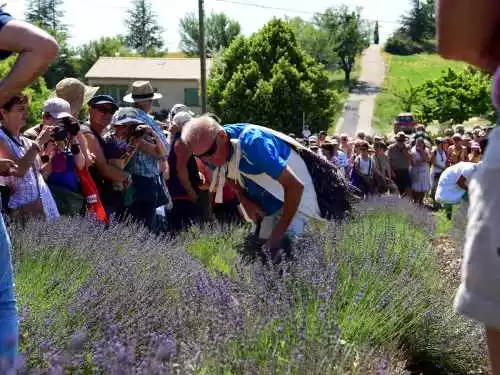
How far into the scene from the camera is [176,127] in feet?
25.6

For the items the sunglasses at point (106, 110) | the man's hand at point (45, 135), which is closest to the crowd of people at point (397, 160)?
the sunglasses at point (106, 110)

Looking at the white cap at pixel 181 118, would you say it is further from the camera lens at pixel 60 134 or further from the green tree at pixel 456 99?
the green tree at pixel 456 99

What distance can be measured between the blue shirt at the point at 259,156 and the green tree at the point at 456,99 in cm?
3428

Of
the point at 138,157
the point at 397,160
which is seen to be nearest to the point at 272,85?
the point at 397,160

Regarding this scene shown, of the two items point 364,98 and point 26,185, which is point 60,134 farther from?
point 364,98

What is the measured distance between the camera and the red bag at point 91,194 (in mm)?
5906

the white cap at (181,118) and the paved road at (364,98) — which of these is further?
the paved road at (364,98)

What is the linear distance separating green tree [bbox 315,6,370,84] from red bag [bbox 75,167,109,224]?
84184mm

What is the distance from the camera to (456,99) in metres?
40.0

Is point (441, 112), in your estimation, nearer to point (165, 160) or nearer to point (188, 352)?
point (165, 160)

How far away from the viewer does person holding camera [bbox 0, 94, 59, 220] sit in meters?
4.98

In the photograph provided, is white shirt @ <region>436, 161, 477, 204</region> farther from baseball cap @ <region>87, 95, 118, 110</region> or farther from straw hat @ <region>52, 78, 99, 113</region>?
straw hat @ <region>52, 78, 99, 113</region>

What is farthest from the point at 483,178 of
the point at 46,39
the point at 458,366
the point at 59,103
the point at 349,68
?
the point at 349,68

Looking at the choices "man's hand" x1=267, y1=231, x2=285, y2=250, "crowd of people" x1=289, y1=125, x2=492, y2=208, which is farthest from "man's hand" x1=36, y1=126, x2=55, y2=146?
"crowd of people" x1=289, y1=125, x2=492, y2=208
